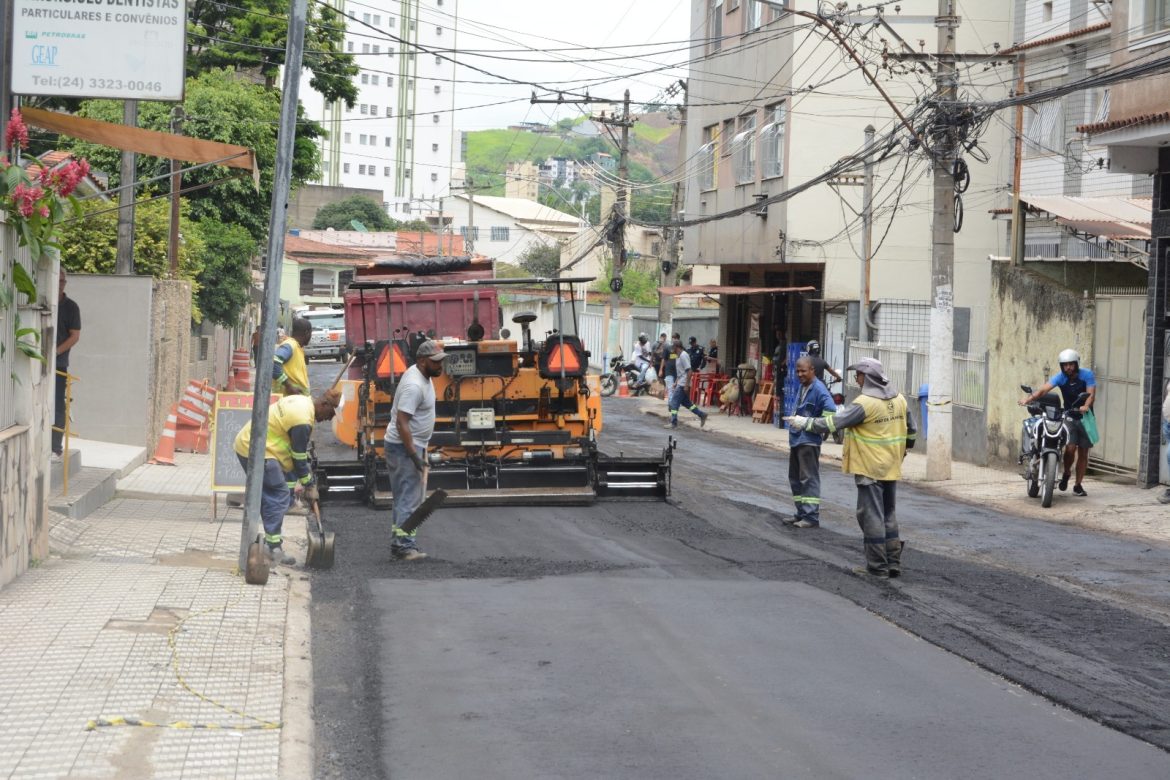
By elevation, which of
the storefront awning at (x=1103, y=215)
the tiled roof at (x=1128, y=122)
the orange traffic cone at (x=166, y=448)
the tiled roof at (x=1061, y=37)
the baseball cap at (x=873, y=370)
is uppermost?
the tiled roof at (x=1061, y=37)

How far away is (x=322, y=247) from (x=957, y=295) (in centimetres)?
4997

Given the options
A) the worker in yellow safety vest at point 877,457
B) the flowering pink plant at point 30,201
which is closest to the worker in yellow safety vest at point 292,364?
the flowering pink plant at point 30,201

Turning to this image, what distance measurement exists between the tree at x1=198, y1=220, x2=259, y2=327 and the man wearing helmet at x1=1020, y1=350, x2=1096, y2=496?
18.5 m

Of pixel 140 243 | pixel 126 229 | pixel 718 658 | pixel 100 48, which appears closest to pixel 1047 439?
pixel 718 658

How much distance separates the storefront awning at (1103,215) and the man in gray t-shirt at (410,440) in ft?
36.9

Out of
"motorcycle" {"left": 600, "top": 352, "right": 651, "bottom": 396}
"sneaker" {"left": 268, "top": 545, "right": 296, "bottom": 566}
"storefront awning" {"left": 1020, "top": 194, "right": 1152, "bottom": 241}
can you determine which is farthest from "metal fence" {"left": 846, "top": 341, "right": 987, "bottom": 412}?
"motorcycle" {"left": 600, "top": 352, "right": 651, "bottom": 396}

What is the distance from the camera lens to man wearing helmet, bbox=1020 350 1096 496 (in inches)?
642

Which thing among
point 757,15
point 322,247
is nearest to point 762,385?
point 757,15

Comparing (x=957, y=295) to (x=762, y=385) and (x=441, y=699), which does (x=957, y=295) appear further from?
(x=441, y=699)

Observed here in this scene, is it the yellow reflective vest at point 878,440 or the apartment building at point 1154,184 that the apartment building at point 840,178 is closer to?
the apartment building at point 1154,184

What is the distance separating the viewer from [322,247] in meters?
75.9

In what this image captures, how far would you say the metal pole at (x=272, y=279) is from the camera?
977 cm

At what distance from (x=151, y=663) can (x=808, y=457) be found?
765cm

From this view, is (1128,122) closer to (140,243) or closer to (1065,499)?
(1065,499)
